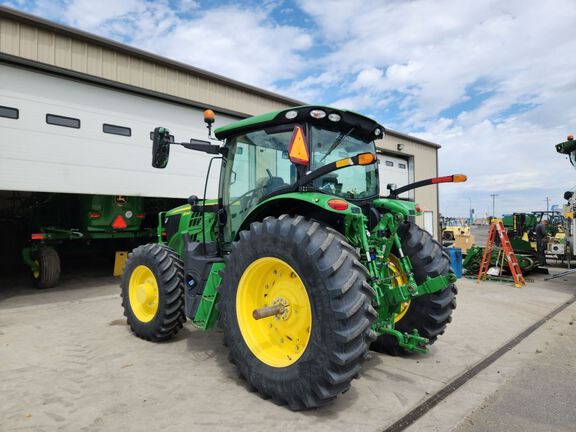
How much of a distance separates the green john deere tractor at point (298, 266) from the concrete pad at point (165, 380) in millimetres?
210

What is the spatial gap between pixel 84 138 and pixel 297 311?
236 inches

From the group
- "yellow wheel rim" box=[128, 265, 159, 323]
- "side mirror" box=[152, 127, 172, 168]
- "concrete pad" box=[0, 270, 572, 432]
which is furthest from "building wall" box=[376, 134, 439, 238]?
"side mirror" box=[152, 127, 172, 168]

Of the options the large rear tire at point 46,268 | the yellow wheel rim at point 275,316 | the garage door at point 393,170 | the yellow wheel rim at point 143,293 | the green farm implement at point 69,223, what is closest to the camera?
the yellow wheel rim at point 275,316

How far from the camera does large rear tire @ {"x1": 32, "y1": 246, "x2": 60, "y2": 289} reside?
7961 millimetres

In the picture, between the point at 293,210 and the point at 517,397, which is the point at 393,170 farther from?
the point at 517,397

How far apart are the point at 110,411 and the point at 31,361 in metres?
1.63

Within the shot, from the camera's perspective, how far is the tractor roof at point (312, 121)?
317cm

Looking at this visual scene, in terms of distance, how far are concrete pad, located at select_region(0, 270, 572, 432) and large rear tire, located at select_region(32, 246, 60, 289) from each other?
8.91 feet

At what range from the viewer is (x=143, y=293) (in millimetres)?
4223

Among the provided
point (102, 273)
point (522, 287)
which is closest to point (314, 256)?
point (522, 287)

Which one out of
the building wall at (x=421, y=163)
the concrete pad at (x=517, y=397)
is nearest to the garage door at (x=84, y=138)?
the concrete pad at (x=517, y=397)

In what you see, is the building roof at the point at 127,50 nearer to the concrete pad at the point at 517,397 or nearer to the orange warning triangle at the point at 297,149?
the orange warning triangle at the point at 297,149

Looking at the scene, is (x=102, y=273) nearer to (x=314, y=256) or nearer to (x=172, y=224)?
(x=172, y=224)

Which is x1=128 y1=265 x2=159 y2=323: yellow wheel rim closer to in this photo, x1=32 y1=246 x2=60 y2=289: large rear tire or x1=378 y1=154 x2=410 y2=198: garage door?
x1=32 y1=246 x2=60 y2=289: large rear tire
